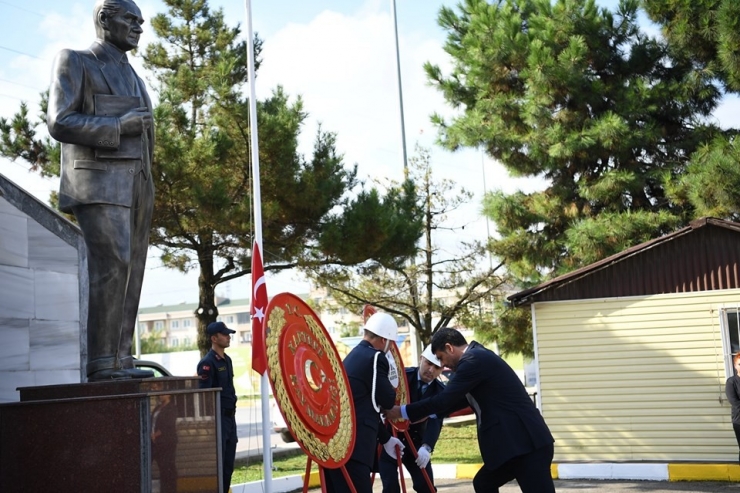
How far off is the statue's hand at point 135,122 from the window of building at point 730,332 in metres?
12.3

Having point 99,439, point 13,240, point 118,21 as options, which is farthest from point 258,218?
point 99,439

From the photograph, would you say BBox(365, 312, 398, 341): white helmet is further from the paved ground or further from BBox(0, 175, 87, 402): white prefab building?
the paved ground

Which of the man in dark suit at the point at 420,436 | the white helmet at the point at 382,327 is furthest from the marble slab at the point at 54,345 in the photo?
the man in dark suit at the point at 420,436

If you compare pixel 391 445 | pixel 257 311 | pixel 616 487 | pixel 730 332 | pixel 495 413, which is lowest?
pixel 616 487

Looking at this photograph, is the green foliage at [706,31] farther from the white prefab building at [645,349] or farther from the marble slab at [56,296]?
the marble slab at [56,296]

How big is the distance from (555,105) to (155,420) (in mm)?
18476

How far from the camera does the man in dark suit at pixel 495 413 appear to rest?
7.42 m

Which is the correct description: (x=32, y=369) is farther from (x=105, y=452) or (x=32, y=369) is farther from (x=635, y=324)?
(x=635, y=324)

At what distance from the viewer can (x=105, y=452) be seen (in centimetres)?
511

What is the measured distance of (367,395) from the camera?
26.4ft

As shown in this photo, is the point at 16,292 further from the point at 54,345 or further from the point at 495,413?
the point at 495,413

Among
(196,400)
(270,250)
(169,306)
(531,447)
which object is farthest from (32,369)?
(169,306)

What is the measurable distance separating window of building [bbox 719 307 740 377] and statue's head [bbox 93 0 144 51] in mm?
12324

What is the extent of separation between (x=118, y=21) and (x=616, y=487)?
10202 mm
